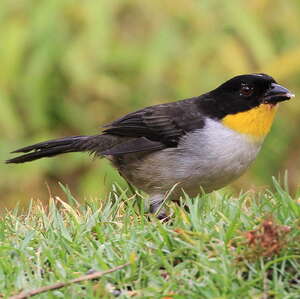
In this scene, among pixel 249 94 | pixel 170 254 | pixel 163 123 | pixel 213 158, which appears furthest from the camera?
pixel 163 123

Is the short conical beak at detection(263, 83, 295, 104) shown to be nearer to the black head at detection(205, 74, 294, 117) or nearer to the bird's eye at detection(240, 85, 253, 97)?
the black head at detection(205, 74, 294, 117)

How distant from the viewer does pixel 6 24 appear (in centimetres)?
901

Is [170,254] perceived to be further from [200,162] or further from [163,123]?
[163,123]

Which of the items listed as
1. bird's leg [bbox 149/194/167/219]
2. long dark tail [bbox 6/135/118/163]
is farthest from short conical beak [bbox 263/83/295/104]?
long dark tail [bbox 6/135/118/163]

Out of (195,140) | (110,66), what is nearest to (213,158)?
(195,140)

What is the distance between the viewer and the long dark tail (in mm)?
7027

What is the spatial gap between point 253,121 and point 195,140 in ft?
1.54

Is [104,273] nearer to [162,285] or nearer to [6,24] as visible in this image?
[162,285]

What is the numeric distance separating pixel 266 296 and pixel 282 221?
24.7 inches

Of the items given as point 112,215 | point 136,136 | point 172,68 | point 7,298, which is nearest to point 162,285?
point 7,298

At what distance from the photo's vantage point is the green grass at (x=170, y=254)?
4.16 meters

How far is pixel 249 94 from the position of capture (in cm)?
661

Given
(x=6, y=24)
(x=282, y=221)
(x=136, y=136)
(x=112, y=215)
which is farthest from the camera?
(x=6, y=24)

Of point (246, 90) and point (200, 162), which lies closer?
point (200, 162)
